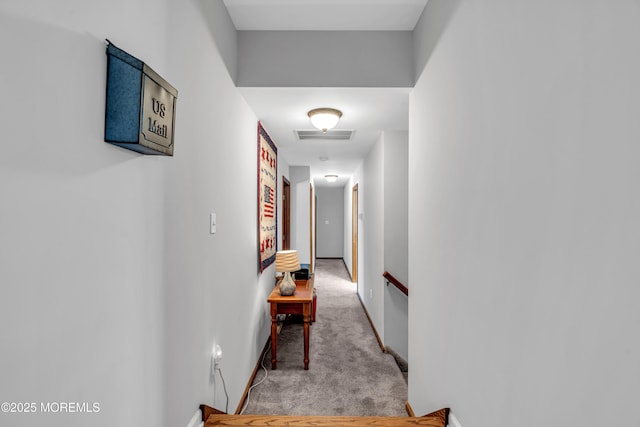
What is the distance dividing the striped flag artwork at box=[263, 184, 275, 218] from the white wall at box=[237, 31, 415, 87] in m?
1.26

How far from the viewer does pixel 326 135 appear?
3.48 m

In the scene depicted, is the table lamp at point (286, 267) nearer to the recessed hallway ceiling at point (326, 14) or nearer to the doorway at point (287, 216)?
the recessed hallway ceiling at point (326, 14)

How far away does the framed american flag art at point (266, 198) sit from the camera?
9.43ft

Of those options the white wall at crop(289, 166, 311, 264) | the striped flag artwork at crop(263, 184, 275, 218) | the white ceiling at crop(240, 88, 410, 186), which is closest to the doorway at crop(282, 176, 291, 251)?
the white wall at crop(289, 166, 311, 264)

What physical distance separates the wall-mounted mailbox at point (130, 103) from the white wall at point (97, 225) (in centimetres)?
3

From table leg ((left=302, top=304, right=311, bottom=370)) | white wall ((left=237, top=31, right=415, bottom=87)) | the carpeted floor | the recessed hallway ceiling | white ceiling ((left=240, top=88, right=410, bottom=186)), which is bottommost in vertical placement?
the carpeted floor

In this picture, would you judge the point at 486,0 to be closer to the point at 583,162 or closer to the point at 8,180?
the point at 583,162

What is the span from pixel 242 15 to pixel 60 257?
184 centimetres

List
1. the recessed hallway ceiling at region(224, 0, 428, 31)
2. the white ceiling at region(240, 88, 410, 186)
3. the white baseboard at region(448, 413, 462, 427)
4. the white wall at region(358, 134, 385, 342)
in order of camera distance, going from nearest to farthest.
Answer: the white baseboard at region(448, 413, 462, 427), the recessed hallway ceiling at region(224, 0, 428, 31), the white ceiling at region(240, 88, 410, 186), the white wall at region(358, 134, 385, 342)

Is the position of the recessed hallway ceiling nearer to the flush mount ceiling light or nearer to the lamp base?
the flush mount ceiling light

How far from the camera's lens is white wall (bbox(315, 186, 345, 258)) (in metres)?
10.4

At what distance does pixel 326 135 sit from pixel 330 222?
704 centimetres

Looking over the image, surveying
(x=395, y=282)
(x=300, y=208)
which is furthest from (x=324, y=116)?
(x=300, y=208)

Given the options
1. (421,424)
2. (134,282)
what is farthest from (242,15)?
(421,424)
